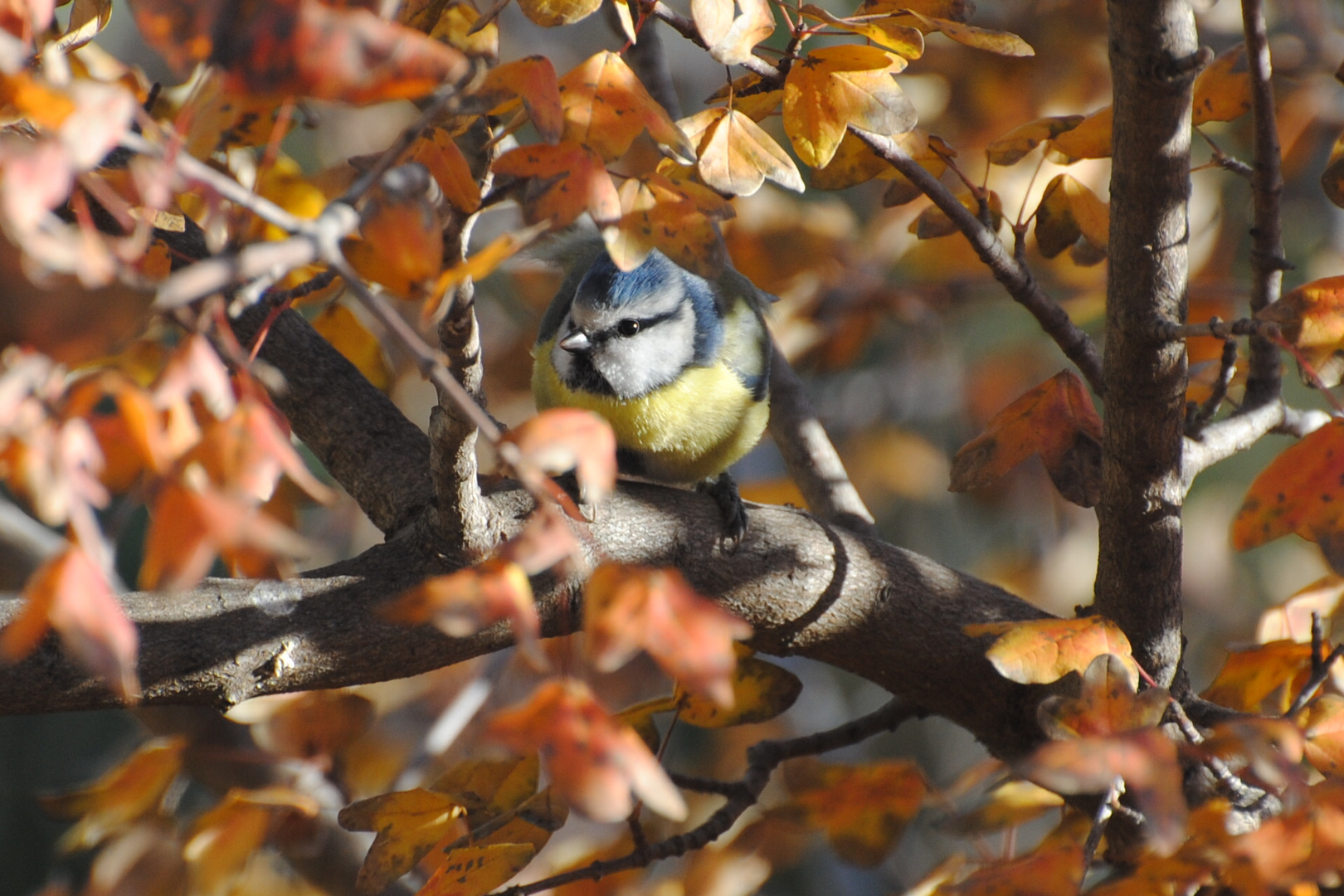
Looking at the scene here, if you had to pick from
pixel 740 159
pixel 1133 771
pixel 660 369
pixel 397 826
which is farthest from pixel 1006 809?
pixel 660 369

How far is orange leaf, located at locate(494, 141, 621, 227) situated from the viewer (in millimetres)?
727

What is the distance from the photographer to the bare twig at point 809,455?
5.51 feet

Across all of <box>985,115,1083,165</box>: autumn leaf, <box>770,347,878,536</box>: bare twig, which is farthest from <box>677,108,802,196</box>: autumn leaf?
<box>770,347,878,536</box>: bare twig

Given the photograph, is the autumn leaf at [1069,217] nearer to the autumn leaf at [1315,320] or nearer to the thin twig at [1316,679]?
the autumn leaf at [1315,320]

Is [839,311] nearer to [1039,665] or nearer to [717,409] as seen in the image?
[717,409]

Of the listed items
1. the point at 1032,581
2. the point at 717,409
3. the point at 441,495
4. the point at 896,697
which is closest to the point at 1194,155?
the point at 1032,581

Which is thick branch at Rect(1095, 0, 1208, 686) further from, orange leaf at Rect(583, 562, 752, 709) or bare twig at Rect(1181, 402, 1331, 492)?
orange leaf at Rect(583, 562, 752, 709)

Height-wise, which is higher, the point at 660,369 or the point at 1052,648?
the point at 1052,648

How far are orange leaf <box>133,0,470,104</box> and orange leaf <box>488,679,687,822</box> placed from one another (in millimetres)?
339

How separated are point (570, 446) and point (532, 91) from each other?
25 cm

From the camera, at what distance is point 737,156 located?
91 cm

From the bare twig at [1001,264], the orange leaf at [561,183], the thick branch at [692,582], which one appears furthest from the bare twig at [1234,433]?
the orange leaf at [561,183]

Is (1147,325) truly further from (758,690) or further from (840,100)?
(758,690)

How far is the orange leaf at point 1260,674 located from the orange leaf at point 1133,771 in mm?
488
